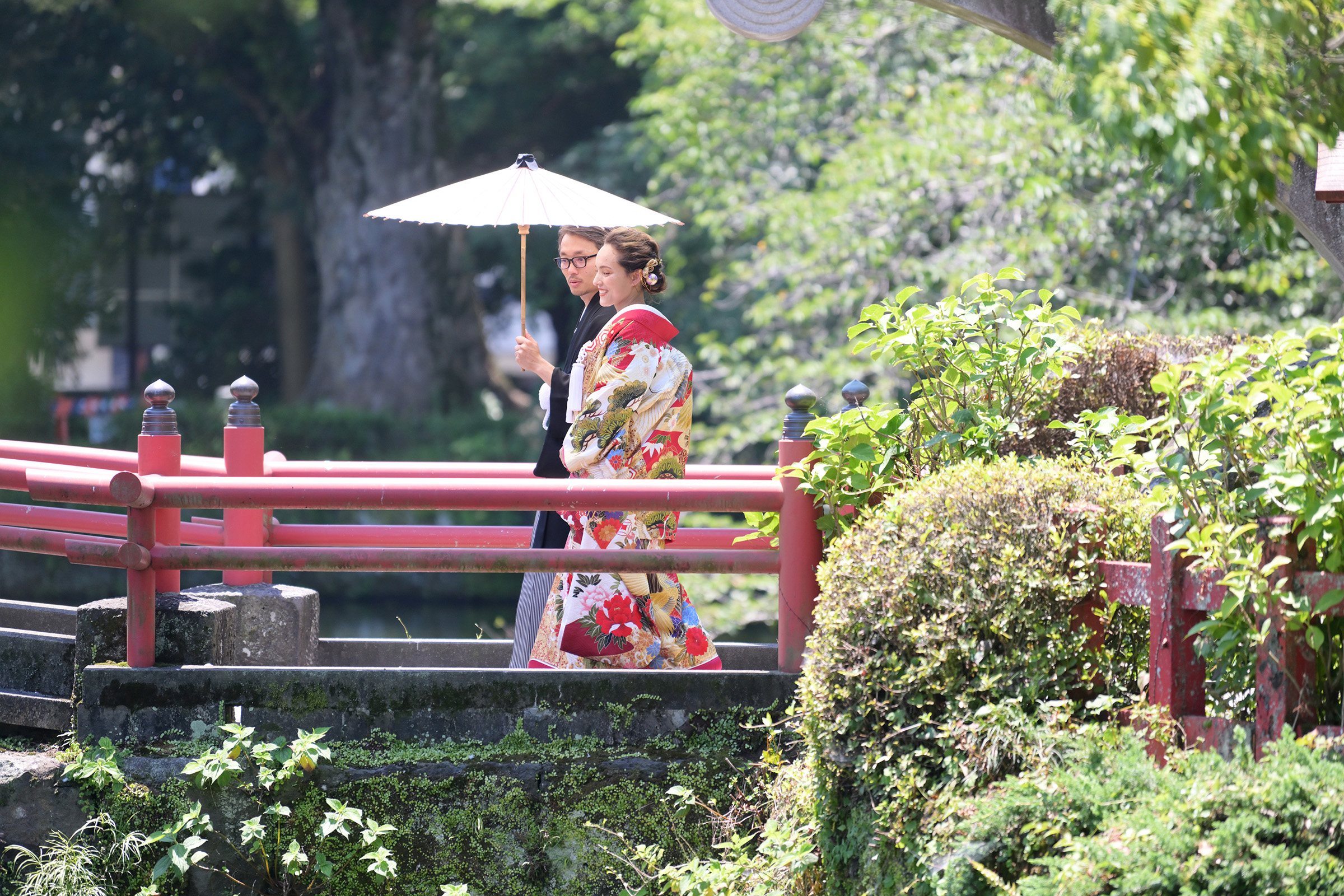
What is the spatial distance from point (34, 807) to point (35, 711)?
0.42 m

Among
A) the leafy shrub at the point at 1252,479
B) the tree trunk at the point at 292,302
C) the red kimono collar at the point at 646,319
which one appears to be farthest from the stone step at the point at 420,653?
the tree trunk at the point at 292,302

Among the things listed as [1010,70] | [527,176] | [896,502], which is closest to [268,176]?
[1010,70]

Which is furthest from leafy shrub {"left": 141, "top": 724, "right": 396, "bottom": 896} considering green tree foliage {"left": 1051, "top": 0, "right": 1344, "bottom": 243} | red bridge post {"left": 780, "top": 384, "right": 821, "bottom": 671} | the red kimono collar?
green tree foliage {"left": 1051, "top": 0, "right": 1344, "bottom": 243}

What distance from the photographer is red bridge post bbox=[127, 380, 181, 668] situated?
3.97 metres

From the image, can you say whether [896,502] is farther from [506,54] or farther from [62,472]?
[506,54]

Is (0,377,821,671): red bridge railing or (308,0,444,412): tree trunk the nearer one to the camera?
(0,377,821,671): red bridge railing

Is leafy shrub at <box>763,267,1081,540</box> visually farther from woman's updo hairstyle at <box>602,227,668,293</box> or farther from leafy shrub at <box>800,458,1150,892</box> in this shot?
woman's updo hairstyle at <box>602,227,668,293</box>

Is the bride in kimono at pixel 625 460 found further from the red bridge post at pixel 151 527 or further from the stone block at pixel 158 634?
the red bridge post at pixel 151 527

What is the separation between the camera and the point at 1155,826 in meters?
2.61

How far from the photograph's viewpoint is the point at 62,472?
4.07 meters

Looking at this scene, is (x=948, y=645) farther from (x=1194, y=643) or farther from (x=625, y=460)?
(x=625, y=460)

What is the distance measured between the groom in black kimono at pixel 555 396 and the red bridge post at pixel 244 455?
38.0 inches

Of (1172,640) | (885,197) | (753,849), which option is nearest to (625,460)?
(753,849)

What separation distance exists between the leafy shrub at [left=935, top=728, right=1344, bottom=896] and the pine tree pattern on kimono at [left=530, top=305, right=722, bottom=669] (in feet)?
4.66
